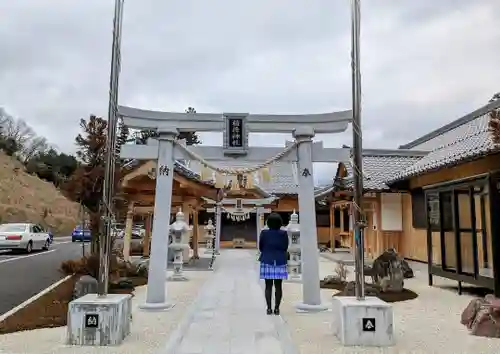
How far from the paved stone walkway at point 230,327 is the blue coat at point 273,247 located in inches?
35.6

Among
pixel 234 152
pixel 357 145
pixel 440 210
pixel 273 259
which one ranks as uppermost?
pixel 234 152

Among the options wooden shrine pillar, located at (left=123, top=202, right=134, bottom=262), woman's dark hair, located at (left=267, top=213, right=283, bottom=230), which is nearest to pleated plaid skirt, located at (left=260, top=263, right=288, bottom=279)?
woman's dark hair, located at (left=267, top=213, right=283, bottom=230)

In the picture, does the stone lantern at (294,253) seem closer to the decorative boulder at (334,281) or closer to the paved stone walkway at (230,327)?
the decorative boulder at (334,281)

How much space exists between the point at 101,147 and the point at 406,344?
7.18 meters

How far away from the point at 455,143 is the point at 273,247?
11230 millimetres

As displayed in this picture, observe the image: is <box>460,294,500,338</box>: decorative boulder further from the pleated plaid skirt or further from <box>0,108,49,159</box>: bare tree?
<box>0,108,49,159</box>: bare tree

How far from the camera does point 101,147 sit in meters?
9.94

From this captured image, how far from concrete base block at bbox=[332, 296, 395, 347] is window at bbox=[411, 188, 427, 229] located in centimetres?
1105

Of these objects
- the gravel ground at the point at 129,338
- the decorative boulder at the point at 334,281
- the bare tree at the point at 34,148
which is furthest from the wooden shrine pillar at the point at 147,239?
the bare tree at the point at 34,148

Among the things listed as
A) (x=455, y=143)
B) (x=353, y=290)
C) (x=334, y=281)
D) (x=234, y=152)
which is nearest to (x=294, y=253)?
(x=334, y=281)

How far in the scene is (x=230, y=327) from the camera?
6617mm

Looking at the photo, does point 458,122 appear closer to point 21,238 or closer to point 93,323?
point 93,323

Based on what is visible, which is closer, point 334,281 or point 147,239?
point 334,281

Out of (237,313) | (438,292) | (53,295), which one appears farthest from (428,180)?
(53,295)
